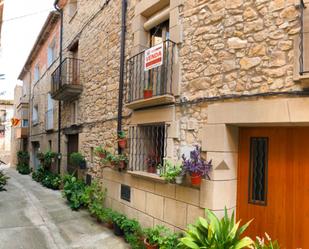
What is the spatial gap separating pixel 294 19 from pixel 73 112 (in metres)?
8.72

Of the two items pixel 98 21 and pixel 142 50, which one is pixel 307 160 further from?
pixel 98 21

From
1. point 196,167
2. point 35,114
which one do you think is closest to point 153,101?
point 196,167

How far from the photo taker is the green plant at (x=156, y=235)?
499 centimetres

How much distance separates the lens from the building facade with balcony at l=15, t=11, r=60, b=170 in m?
14.2

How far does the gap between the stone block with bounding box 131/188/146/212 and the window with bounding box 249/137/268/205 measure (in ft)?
7.47

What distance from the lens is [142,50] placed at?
6.53 m

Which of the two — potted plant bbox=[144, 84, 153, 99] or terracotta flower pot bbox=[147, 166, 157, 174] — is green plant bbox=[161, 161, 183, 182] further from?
potted plant bbox=[144, 84, 153, 99]

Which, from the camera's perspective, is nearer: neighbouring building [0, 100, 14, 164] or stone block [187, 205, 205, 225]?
stone block [187, 205, 205, 225]

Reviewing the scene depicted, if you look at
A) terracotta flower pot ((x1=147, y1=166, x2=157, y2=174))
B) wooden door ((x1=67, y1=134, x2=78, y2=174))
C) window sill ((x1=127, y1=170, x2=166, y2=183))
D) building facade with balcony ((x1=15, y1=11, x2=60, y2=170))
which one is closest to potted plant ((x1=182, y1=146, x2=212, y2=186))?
window sill ((x1=127, y1=170, x2=166, y2=183))

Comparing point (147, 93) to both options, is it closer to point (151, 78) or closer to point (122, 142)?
point (151, 78)

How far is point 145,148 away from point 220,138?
88.9 inches

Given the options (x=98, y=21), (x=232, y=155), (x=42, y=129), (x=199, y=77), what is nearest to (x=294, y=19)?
(x=199, y=77)

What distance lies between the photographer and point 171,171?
16.0ft

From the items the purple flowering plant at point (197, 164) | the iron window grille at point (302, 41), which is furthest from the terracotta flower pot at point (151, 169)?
the iron window grille at point (302, 41)
